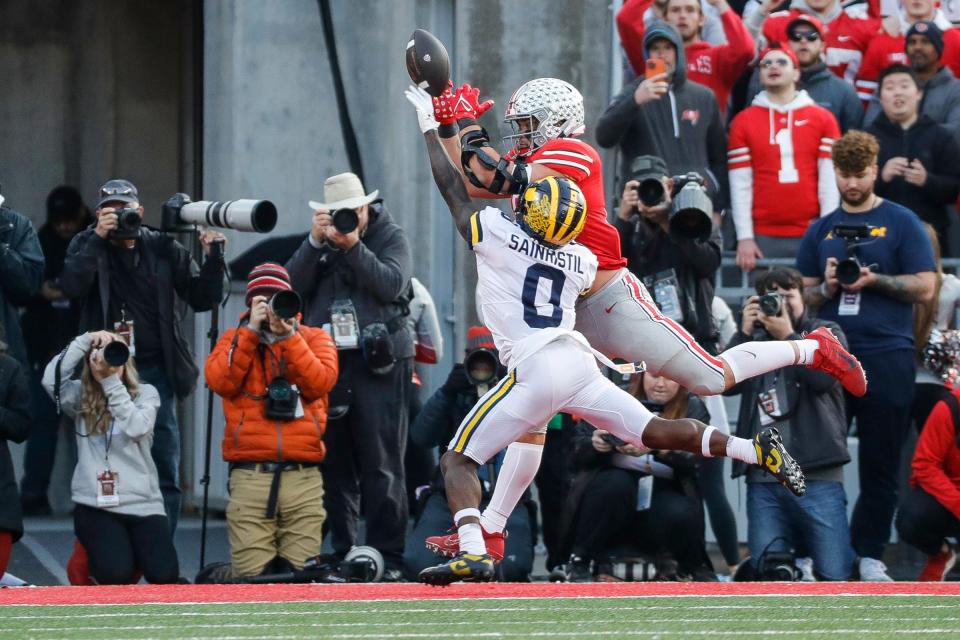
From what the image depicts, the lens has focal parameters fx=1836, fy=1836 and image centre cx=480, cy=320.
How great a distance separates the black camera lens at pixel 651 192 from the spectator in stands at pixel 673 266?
2 centimetres

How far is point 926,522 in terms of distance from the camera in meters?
9.04

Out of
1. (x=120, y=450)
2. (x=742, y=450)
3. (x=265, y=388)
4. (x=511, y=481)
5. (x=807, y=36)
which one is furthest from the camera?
(x=807, y=36)

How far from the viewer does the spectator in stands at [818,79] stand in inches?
415

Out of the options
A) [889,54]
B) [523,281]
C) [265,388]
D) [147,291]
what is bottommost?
[265,388]

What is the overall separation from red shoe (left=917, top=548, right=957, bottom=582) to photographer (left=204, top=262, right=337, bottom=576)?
10.0 ft

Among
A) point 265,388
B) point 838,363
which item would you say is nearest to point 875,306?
point 838,363

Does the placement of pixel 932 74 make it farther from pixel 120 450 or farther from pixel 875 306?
pixel 120 450

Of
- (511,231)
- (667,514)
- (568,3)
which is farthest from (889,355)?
(568,3)

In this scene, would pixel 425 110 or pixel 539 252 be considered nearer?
pixel 539 252

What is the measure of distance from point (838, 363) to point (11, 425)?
3.96 meters

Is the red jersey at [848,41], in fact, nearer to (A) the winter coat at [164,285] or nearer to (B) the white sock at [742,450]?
(A) the winter coat at [164,285]

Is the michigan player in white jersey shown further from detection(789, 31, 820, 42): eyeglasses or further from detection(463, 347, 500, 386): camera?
detection(789, 31, 820, 42): eyeglasses

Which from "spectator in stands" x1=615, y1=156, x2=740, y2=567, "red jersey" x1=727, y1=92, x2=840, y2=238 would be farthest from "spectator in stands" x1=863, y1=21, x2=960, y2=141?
"spectator in stands" x1=615, y1=156, x2=740, y2=567

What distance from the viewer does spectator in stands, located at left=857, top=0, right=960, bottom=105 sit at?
10772mm
